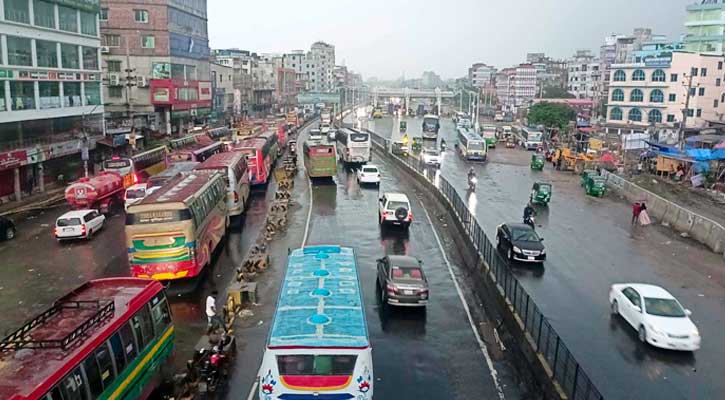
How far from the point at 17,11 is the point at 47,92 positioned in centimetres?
595

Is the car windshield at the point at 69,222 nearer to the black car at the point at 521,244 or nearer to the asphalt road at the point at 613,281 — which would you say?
the black car at the point at 521,244

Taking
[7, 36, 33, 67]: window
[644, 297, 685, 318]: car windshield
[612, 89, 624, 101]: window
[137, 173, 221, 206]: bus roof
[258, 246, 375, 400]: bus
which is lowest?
[644, 297, 685, 318]: car windshield

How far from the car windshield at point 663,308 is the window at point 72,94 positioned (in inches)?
1644

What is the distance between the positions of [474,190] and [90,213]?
24.9 m

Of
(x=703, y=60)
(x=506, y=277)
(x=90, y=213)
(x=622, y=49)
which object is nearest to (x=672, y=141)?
(x=703, y=60)

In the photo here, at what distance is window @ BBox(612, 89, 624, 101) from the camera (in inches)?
3332

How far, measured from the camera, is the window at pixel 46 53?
4109 centimetres

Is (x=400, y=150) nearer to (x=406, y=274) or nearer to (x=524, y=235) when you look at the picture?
(x=524, y=235)

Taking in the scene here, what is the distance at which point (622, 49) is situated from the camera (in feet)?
459

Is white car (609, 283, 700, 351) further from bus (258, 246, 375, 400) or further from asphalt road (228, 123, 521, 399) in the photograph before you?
bus (258, 246, 375, 400)

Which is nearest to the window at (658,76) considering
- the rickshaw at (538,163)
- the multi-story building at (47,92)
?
the rickshaw at (538,163)

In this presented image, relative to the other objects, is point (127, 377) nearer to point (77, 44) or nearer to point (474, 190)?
point (474, 190)

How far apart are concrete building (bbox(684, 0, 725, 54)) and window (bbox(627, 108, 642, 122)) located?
1983 centimetres

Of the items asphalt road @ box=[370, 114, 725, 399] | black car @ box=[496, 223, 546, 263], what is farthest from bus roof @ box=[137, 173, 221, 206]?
asphalt road @ box=[370, 114, 725, 399]
